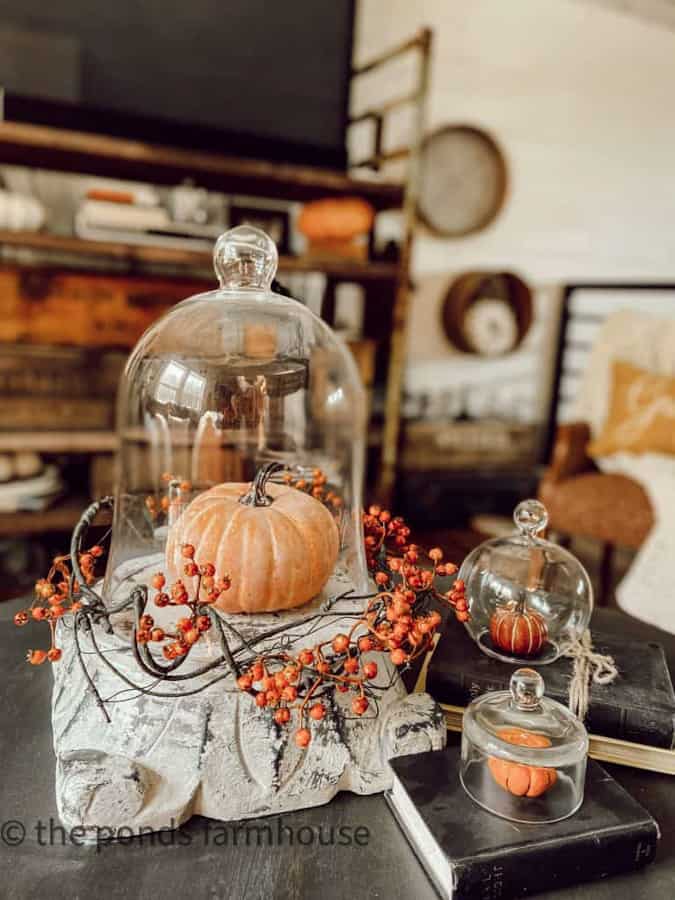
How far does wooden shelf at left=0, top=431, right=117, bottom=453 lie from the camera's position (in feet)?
6.76

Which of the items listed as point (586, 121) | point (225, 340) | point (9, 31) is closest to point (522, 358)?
point (586, 121)

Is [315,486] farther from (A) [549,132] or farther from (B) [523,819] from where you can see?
(A) [549,132]

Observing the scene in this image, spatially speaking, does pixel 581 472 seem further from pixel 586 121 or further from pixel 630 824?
pixel 630 824

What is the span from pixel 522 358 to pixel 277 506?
110 inches

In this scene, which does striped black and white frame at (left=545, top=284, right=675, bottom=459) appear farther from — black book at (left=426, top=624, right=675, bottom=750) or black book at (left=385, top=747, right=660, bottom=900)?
black book at (left=385, top=747, right=660, bottom=900)

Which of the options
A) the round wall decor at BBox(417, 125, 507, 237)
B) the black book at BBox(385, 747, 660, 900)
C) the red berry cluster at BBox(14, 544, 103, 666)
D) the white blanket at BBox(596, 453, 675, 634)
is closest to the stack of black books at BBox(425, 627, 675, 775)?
the black book at BBox(385, 747, 660, 900)

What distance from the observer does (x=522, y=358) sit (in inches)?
132

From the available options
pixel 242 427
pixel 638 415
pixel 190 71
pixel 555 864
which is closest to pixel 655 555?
pixel 638 415

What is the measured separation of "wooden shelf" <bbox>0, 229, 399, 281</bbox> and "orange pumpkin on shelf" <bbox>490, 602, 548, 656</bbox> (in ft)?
5.10

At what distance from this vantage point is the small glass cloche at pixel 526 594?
31.6 inches

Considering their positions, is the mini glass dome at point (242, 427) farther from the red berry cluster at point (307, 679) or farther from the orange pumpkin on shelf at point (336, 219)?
the orange pumpkin on shelf at point (336, 219)

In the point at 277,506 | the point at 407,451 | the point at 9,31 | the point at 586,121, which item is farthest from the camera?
the point at 586,121

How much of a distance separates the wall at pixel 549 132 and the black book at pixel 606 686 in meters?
2.36

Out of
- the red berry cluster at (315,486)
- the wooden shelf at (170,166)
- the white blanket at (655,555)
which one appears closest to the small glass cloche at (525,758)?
the red berry cluster at (315,486)
